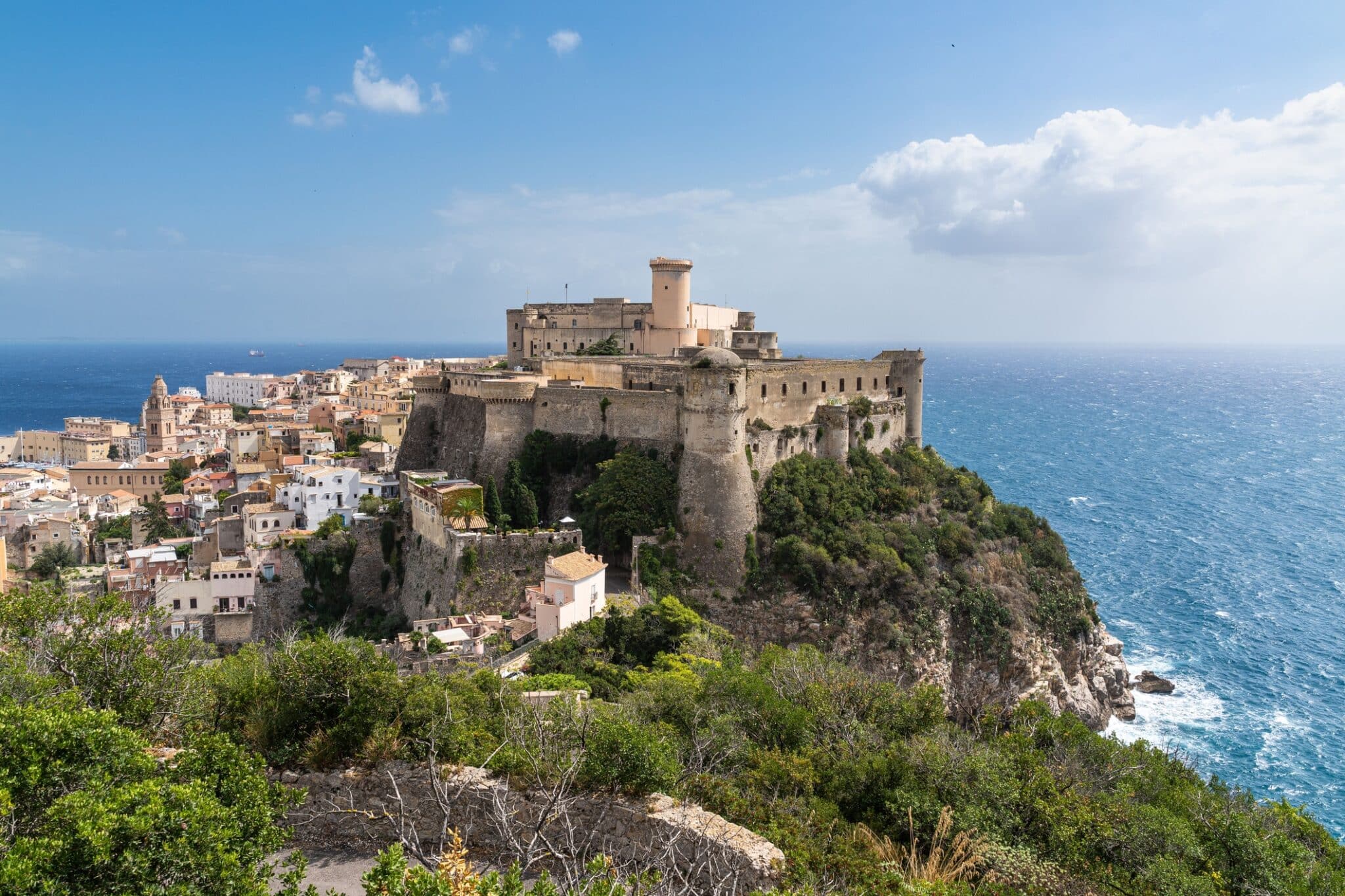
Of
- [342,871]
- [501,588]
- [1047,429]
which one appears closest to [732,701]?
[342,871]

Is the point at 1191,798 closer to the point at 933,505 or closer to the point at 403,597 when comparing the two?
the point at 933,505

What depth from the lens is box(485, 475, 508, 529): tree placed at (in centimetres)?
3141

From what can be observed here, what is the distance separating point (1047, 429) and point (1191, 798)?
303 feet

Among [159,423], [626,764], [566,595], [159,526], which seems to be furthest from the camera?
[159,423]

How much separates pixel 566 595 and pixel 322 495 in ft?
64.1

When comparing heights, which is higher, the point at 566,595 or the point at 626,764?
the point at 626,764

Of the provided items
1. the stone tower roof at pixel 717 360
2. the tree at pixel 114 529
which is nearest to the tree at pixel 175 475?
the tree at pixel 114 529

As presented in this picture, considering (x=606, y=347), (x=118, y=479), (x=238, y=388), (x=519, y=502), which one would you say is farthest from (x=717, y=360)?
(x=238, y=388)

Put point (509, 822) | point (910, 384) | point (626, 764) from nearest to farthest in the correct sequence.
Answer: point (509, 822) → point (626, 764) → point (910, 384)

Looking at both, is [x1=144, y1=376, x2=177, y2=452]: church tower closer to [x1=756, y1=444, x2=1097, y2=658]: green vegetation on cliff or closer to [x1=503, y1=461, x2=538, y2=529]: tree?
[x1=503, y1=461, x2=538, y2=529]: tree

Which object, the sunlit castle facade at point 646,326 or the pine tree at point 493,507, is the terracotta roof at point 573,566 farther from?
the sunlit castle facade at point 646,326

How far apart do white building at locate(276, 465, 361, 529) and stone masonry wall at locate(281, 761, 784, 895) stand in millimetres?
30210

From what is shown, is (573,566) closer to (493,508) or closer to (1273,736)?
(493,508)

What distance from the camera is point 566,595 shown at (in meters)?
26.6
